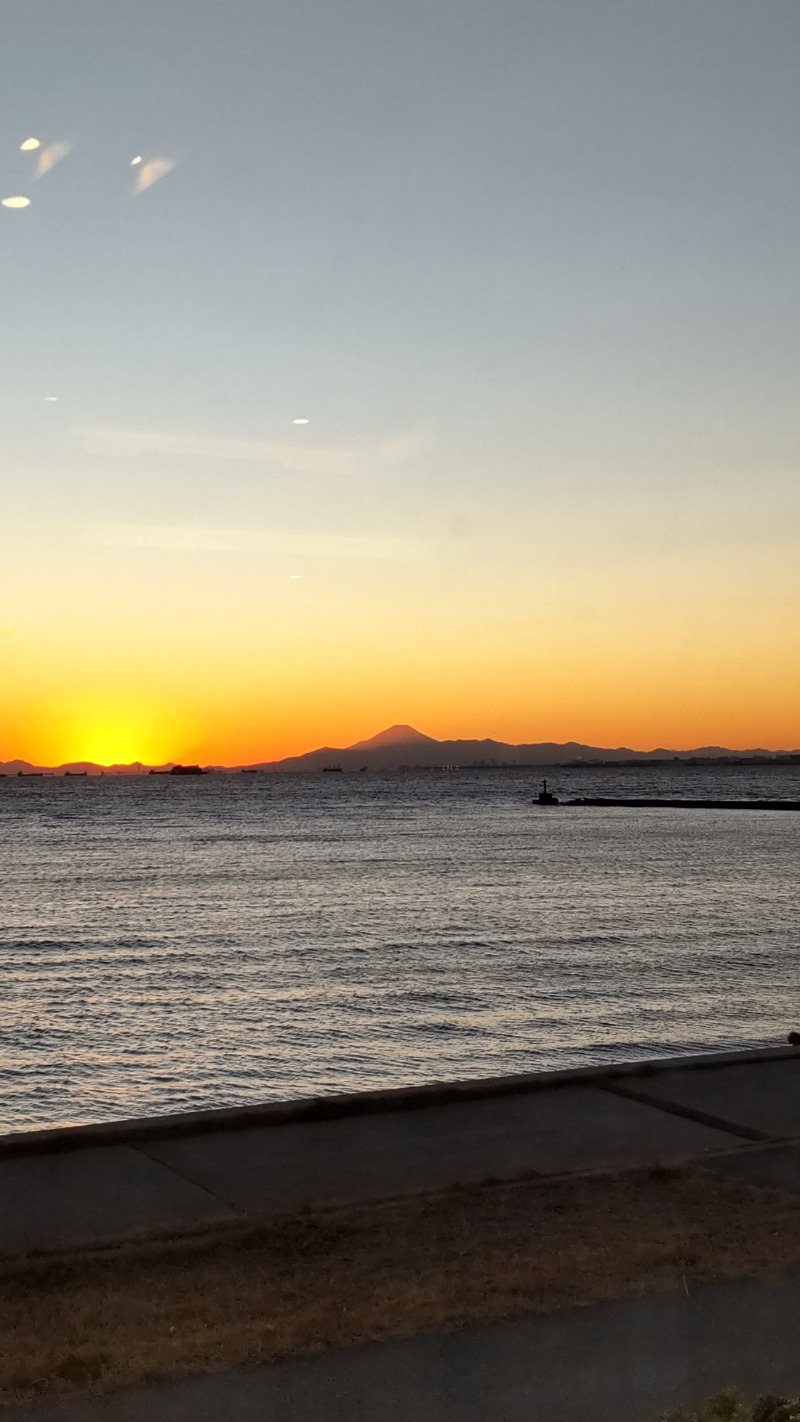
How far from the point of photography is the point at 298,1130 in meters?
9.08

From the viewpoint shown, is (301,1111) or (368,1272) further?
(301,1111)

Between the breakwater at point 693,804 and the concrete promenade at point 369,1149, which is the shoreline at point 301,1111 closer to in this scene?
the concrete promenade at point 369,1149

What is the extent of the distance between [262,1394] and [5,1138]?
4.20 m

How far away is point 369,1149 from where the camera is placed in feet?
28.2

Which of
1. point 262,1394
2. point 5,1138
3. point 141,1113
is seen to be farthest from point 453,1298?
point 141,1113

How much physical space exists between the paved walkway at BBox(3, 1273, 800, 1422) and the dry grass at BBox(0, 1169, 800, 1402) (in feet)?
0.59

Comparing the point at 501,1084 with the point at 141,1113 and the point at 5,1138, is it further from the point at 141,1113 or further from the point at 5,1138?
the point at 141,1113

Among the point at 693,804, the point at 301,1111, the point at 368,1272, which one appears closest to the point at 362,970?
the point at 301,1111

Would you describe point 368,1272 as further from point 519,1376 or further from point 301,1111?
point 301,1111

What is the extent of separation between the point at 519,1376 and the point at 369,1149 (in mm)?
3573

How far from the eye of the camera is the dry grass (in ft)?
17.9

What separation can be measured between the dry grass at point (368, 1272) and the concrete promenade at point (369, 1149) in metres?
0.41

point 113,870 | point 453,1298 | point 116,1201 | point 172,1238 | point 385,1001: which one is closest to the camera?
point 453,1298

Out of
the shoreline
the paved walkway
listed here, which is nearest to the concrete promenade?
the shoreline
